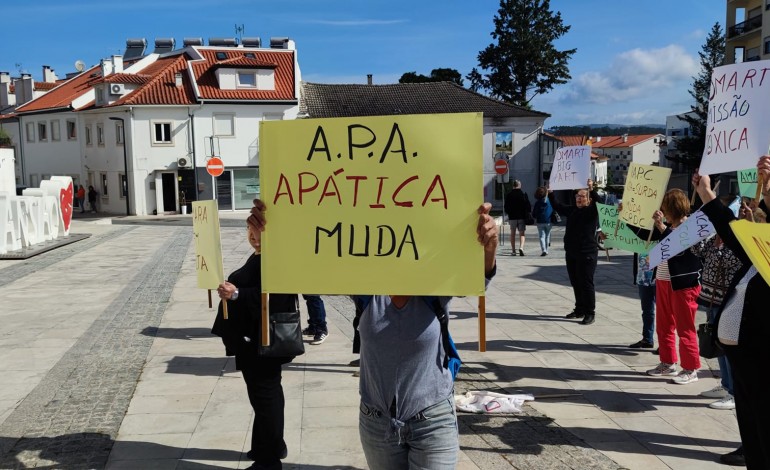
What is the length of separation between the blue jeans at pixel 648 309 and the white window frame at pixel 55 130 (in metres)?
44.1

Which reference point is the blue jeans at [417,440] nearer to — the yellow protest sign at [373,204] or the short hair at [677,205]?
the yellow protest sign at [373,204]

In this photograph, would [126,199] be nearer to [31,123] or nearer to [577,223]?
[31,123]

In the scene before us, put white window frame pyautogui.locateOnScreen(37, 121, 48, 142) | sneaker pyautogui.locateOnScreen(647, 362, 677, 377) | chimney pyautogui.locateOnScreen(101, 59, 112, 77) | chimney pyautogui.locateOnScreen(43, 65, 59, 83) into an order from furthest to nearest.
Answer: chimney pyautogui.locateOnScreen(43, 65, 59, 83), white window frame pyautogui.locateOnScreen(37, 121, 48, 142), chimney pyautogui.locateOnScreen(101, 59, 112, 77), sneaker pyautogui.locateOnScreen(647, 362, 677, 377)

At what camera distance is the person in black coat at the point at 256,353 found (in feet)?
14.8

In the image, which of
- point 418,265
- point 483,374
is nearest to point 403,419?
point 418,265

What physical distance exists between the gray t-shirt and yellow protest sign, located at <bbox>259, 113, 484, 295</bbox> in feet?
0.42

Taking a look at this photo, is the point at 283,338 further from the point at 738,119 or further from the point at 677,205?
the point at 677,205

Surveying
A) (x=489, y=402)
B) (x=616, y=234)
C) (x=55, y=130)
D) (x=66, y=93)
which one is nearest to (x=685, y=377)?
(x=489, y=402)

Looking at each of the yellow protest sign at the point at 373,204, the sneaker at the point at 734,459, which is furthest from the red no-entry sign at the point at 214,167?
the yellow protest sign at the point at 373,204

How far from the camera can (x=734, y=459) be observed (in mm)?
4906

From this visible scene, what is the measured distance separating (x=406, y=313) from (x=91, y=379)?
512 cm

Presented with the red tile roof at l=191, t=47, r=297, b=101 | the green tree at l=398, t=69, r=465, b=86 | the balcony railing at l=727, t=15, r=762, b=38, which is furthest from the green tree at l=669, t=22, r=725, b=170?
the red tile roof at l=191, t=47, r=297, b=101

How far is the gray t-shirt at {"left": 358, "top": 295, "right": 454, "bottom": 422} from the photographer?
3.11 metres

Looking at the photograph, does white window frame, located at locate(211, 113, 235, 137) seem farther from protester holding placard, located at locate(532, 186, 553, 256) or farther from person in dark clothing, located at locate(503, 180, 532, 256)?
protester holding placard, located at locate(532, 186, 553, 256)
